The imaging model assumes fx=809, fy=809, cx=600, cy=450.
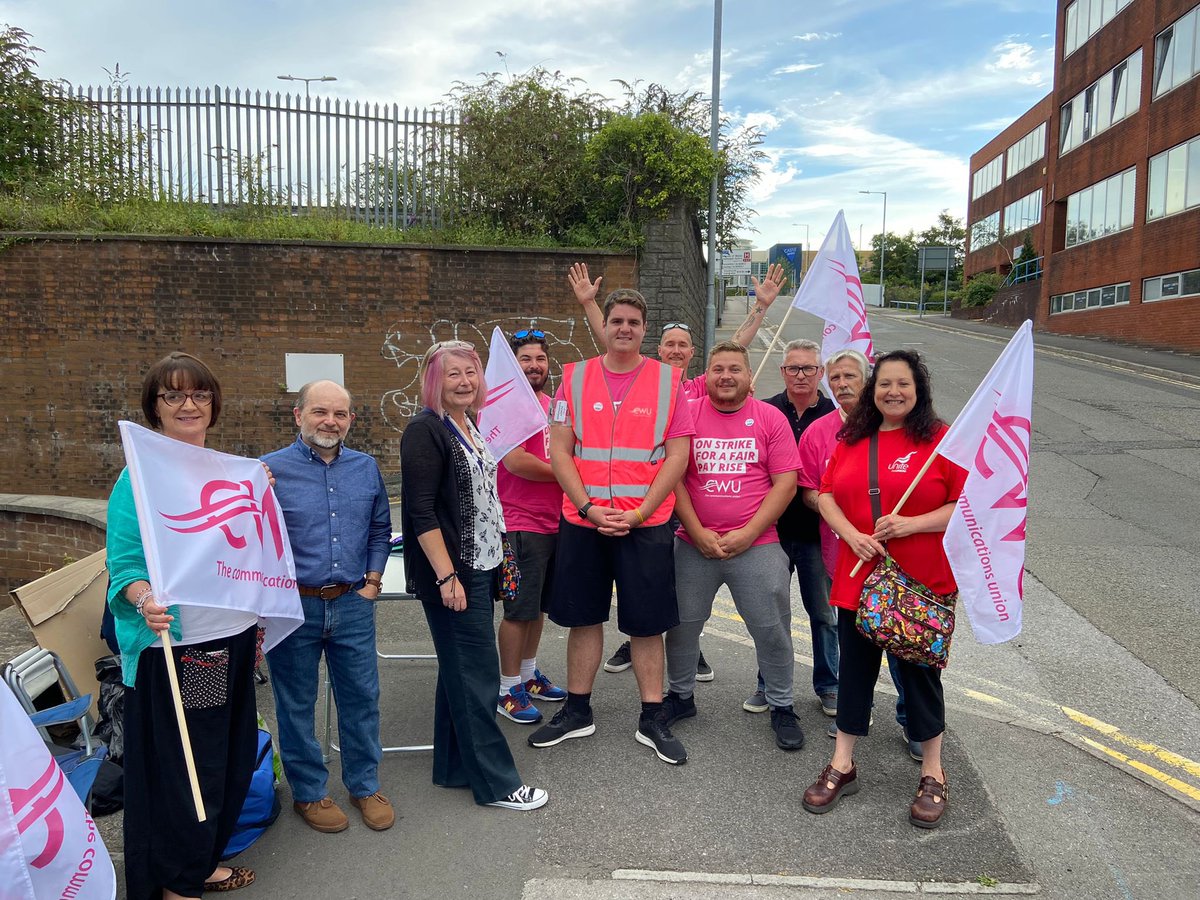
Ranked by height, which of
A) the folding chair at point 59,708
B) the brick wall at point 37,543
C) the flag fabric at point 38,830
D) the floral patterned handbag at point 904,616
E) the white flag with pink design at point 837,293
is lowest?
the brick wall at point 37,543

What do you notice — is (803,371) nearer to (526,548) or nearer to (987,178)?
(526,548)

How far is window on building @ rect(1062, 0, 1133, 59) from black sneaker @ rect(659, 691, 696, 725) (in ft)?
95.0

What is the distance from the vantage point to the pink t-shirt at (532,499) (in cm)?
423

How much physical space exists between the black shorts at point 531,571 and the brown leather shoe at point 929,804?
6.22 feet

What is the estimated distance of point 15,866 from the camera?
204 centimetres

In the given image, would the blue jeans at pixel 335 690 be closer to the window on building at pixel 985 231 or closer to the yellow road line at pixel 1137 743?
the yellow road line at pixel 1137 743

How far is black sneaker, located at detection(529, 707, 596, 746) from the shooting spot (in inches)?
153

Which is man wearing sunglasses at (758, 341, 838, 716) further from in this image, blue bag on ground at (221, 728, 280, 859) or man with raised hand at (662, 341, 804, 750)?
blue bag on ground at (221, 728, 280, 859)

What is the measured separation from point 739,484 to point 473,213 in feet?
27.0

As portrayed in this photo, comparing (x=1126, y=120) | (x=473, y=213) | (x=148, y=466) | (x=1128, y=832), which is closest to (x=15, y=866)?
(x=148, y=466)

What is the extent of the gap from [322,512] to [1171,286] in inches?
1003

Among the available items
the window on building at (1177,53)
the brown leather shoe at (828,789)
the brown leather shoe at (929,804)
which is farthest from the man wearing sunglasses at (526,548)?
the window on building at (1177,53)

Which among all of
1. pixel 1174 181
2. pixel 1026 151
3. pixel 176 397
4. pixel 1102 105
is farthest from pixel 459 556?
pixel 1026 151

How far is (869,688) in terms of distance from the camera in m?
3.42
